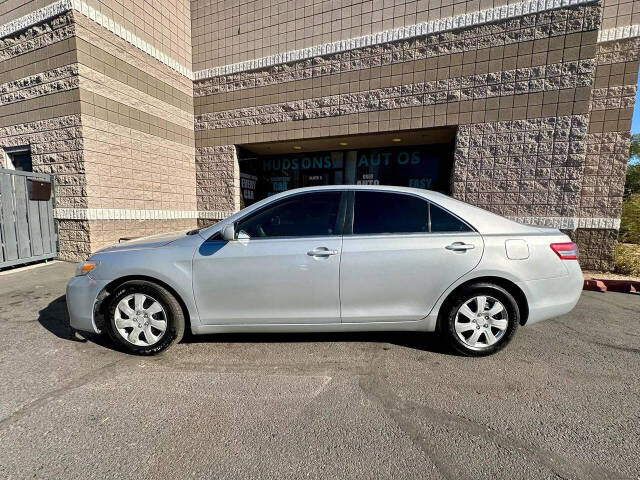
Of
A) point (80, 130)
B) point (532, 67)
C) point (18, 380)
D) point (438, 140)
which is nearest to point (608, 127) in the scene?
point (532, 67)

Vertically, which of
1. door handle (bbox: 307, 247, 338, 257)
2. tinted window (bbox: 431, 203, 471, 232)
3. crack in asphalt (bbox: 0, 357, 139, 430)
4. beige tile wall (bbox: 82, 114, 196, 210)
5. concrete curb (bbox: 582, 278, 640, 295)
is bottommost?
crack in asphalt (bbox: 0, 357, 139, 430)

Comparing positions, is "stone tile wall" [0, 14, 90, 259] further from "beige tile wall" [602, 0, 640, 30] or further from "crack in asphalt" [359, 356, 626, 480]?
"beige tile wall" [602, 0, 640, 30]

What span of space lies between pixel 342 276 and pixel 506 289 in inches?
66.0

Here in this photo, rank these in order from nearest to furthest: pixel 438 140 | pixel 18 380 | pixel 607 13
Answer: pixel 18 380
pixel 607 13
pixel 438 140

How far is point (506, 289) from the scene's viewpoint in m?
2.93

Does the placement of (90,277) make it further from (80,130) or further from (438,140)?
(438,140)

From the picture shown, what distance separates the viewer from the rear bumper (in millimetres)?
2852

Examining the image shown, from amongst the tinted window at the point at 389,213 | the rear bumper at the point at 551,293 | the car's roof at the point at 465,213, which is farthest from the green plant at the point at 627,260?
the tinted window at the point at 389,213

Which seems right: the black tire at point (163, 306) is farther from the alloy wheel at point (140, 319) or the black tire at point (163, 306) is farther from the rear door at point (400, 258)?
the rear door at point (400, 258)

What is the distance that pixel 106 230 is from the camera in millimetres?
6844

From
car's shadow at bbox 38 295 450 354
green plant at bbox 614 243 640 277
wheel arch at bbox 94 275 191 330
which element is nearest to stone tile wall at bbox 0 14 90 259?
car's shadow at bbox 38 295 450 354

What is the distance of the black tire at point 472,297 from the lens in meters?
2.84

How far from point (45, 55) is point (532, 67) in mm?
10584

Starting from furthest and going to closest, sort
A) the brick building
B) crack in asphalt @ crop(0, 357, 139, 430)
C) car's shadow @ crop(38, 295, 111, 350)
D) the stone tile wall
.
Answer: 1. the stone tile wall
2. the brick building
3. car's shadow @ crop(38, 295, 111, 350)
4. crack in asphalt @ crop(0, 357, 139, 430)
